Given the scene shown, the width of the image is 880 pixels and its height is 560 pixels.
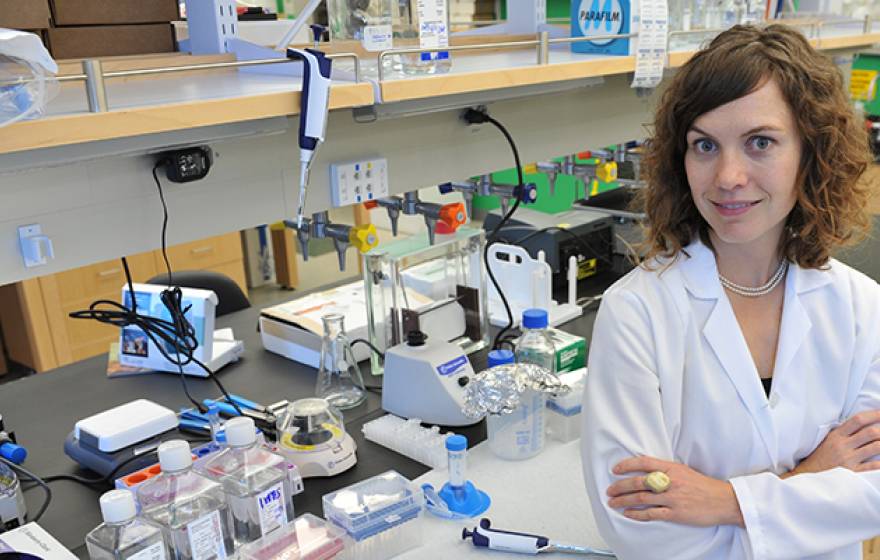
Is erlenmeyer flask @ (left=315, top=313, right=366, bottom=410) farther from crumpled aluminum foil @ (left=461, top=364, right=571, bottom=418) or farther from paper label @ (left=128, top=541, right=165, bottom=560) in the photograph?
paper label @ (left=128, top=541, right=165, bottom=560)

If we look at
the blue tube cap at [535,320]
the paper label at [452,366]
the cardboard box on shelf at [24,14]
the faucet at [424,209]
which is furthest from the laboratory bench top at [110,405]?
the cardboard box on shelf at [24,14]

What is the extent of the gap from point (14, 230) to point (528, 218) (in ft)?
5.43

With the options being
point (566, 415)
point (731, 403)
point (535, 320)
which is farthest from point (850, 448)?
point (535, 320)

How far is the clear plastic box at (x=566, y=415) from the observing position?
1.49 metres

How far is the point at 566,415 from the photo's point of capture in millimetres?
1500

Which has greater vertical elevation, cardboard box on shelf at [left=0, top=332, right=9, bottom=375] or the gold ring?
the gold ring

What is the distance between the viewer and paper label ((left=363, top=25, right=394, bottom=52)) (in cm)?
132

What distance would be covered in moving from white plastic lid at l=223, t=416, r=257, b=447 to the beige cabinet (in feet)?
7.33

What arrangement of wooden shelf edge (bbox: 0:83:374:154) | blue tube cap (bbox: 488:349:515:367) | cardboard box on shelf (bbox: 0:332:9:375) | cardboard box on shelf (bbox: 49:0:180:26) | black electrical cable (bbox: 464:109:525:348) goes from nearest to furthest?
wooden shelf edge (bbox: 0:83:374:154), cardboard box on shelf (bbox: 49:0:180:26), blue tube cap (bbox: 488:349:515:367), black electrical cable (bbox: 464:109:525:348), cardboard box on shelf (bbox: 0:332:9:375)

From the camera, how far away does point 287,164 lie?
4.80 feet

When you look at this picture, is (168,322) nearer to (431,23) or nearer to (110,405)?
(110,405)

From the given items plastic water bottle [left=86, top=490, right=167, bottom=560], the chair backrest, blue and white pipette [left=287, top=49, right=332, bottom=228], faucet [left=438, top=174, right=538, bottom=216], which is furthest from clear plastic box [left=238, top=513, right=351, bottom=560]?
the chair backrest

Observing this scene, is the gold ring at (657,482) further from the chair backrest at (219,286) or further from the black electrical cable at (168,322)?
the chair backrest at (219,286)

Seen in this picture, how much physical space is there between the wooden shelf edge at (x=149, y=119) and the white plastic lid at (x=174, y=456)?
1.47 ft
